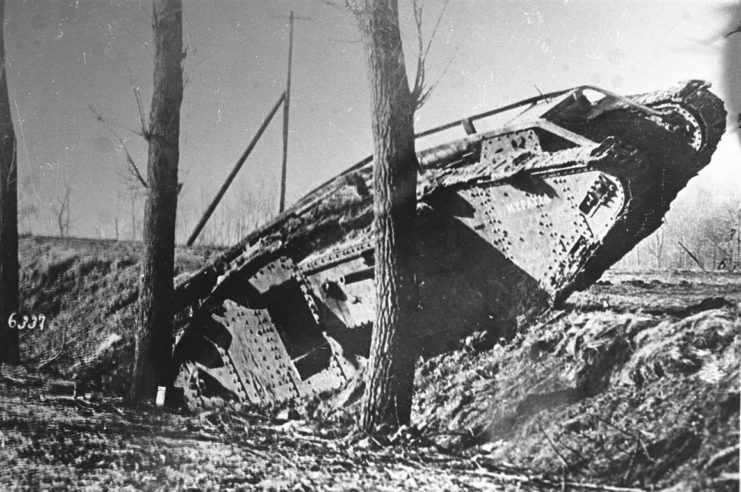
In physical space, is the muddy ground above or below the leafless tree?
below

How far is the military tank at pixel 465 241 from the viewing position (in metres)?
5.40

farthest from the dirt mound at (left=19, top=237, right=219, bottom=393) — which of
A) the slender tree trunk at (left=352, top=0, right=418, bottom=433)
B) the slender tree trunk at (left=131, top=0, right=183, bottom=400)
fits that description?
the slender tree trunk at (left=352, top=0, right=418, bottom=433)

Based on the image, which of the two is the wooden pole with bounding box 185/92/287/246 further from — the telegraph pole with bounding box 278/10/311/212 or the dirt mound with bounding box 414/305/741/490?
the dirt mound with bounding box 414/305/741/490

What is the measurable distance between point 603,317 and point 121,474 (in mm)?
4224

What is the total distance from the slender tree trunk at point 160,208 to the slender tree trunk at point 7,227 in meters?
3.37

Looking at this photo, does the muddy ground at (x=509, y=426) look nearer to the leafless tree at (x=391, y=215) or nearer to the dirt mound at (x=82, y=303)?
the leafless tree at (x=391, y=215)

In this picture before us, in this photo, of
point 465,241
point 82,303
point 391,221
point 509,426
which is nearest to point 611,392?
point 509,426

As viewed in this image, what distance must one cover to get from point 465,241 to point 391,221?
150 cm

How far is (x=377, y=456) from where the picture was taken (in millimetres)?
4477

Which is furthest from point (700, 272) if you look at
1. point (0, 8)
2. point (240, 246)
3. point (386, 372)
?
point (0, 8)

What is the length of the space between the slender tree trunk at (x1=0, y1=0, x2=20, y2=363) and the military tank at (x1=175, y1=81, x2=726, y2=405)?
3.00 meters

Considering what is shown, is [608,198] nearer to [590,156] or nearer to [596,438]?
[590,156]

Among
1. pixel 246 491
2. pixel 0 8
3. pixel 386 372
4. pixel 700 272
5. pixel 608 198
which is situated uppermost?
pixel 0 8

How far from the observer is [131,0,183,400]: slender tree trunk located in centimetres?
670
